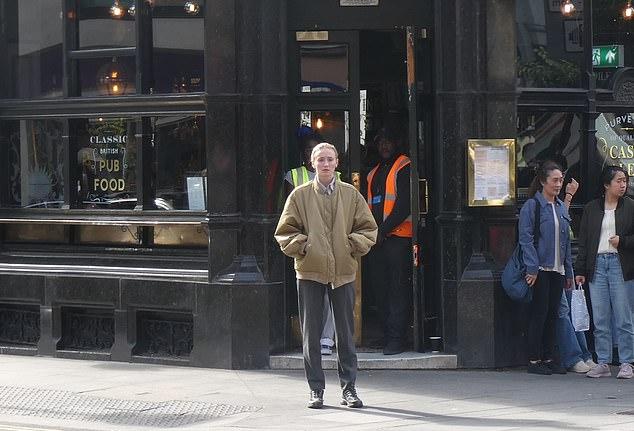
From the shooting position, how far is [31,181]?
47.5 ft

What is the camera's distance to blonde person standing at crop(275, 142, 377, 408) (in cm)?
1048

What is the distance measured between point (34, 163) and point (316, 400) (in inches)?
209

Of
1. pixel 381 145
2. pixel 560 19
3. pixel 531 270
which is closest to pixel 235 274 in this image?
pixel 381 145

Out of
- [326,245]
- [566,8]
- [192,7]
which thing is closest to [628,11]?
[566,8]

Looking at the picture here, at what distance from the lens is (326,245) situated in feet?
34.4

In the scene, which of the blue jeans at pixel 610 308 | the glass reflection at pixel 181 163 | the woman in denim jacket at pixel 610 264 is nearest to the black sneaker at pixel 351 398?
the woman in denim jacket at pixel 610 264

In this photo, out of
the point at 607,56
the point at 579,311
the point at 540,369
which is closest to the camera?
the point at 540,369

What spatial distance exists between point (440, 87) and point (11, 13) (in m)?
4.85

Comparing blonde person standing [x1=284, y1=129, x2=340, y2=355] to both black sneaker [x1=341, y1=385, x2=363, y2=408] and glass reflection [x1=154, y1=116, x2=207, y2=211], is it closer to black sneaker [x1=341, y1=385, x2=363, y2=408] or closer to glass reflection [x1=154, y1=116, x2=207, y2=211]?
glass reflection [x1=154, y1=116, x2=207, y2=211]

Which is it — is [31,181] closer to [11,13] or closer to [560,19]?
[11,13]

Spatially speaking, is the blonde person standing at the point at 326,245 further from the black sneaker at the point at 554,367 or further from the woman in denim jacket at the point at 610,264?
the woman in denim jacket at the point at 610,264

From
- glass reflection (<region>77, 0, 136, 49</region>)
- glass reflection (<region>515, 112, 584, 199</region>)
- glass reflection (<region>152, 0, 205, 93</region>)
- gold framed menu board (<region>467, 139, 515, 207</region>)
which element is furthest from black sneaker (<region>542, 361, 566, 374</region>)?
glass reflection (<region>77, 0, 136, 49</region>)

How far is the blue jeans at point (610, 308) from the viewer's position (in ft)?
40.8

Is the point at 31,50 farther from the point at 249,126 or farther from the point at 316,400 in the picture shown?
the point at 316,400
